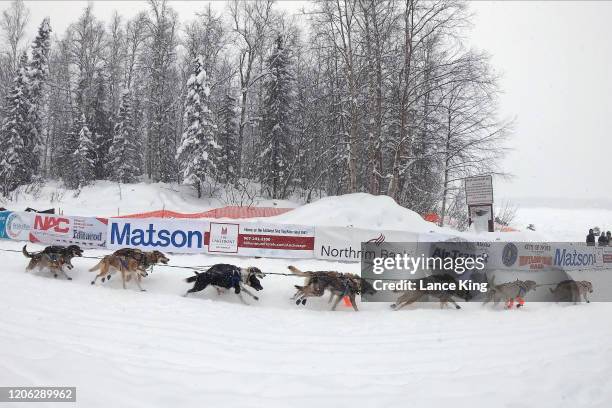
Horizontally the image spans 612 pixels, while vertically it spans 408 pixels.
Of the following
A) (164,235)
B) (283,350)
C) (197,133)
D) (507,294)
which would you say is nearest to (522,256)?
(507,294)

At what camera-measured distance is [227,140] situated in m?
34.7

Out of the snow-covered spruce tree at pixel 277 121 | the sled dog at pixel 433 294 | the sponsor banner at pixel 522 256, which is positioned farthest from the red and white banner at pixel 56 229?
the snow-covered spruce tree at pixel 277 121

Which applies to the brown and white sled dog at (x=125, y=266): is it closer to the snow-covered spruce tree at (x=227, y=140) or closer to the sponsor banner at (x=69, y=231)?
the sponsor banner at (x=69, y=231)

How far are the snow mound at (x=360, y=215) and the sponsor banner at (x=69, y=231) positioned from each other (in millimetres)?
7059

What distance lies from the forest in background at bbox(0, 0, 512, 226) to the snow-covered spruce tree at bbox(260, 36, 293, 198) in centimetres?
9

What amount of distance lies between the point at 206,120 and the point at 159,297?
926 inches

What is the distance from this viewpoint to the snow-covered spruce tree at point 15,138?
31656 millimetres

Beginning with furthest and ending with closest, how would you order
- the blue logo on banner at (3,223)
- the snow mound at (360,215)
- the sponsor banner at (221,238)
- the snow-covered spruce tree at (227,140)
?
the snow-covered spruce tree at (227,140) < the snow mound at (360,215) < the blue logo on banner at (3,223) < the sponsor banner at (221,238)

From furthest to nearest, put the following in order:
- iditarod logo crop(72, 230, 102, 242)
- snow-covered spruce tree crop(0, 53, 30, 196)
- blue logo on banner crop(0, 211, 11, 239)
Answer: snow-covered spruce tree crop(0, 53, 30, 196)
blue logo on banner crop(0, 211, 11, 239)
iditarod logo crop(72, 230, 102, 242)

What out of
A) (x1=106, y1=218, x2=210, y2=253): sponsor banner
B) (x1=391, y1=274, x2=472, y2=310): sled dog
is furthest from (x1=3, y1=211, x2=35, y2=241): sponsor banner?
(x1=391, y1=274, x2=472, y2=310): sled dog

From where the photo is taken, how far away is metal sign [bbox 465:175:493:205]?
16453 mm

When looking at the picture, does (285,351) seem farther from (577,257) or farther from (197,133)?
(197,133)

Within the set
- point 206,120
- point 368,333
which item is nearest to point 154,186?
point 206,120

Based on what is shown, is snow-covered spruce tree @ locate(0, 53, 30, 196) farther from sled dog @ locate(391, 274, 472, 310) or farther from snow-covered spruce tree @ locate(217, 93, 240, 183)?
sled dog @ locate(391, 274, 472, 310)
